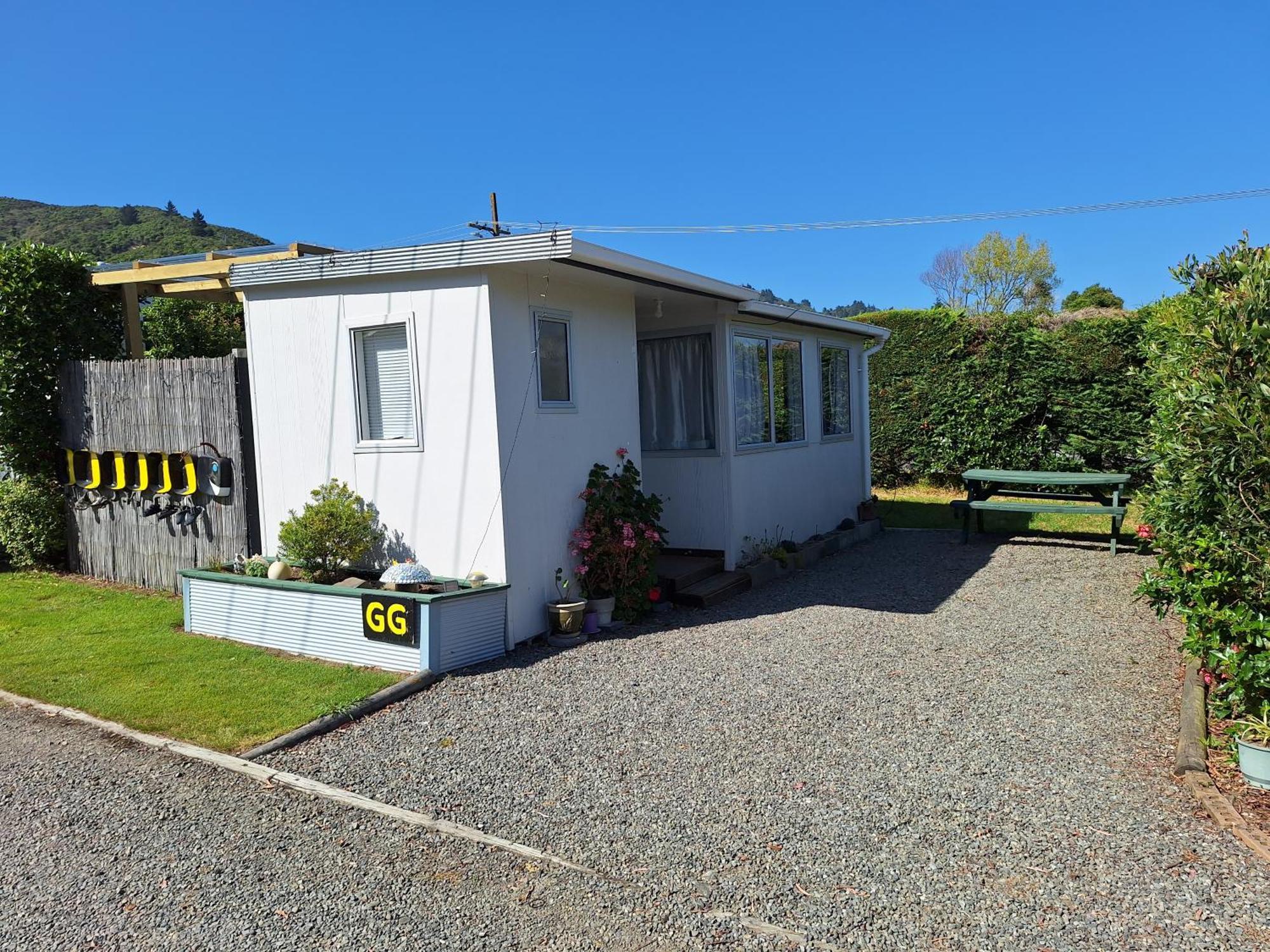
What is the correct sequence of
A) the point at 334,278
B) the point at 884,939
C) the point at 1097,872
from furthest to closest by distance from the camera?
the point at 334,278
the point at 1097,872
the point at 884,939

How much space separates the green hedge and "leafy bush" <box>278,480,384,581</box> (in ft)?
30.9

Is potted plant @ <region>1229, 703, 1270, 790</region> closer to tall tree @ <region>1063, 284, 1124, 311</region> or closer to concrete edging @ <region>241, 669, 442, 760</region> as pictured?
concrete edging @ <region>241, 669, 442, 760</region>

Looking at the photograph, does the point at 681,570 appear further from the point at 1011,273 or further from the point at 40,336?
the point at 1011,273

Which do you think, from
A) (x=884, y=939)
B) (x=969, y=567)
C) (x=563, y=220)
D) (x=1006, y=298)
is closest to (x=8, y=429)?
(x=884, y=939)

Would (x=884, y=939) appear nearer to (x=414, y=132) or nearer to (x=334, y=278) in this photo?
(x=334, y=278)

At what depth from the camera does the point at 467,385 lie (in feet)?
20.4

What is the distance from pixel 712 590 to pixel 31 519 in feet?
22.7

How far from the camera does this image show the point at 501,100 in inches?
649

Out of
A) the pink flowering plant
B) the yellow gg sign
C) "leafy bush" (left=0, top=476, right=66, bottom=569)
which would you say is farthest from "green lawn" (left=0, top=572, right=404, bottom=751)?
the pink flowering plant

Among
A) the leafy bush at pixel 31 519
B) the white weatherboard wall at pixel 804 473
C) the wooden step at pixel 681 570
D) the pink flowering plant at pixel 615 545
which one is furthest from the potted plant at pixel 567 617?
the leafy bush at pixel 31 519

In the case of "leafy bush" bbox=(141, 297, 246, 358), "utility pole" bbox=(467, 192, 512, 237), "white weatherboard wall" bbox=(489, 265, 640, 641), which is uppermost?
"utility pole" bbox=(467, 192, 512, 237)

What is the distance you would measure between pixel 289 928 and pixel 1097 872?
277 centimetres

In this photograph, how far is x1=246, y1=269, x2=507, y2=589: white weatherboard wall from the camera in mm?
6188

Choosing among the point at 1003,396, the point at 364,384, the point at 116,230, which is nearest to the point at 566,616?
the point at 364,384
